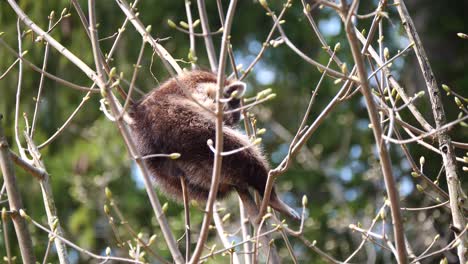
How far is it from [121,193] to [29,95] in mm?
1764

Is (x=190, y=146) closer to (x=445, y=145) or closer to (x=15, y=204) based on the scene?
(x=15, y=204)

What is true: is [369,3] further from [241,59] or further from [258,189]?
[258,189]

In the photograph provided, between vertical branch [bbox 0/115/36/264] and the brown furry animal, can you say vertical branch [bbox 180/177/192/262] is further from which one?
vertical branch [bbox 0/115/36/264]

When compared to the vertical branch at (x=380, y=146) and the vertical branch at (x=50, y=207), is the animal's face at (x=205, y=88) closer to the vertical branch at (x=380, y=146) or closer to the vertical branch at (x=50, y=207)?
the vertical branch at (x=50, y=207)

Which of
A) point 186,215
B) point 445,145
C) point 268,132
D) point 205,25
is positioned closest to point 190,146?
point 186,215

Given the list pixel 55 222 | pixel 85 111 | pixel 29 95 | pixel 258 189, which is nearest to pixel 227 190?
pixel 258 189

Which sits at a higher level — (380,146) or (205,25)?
(205,25)

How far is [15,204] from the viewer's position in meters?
4.02

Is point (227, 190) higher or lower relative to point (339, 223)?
higher

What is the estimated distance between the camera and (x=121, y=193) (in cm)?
1044

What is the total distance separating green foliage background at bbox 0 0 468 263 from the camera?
9562mm

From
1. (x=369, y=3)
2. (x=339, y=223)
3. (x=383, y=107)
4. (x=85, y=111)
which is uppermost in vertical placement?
(x=383, y=107)

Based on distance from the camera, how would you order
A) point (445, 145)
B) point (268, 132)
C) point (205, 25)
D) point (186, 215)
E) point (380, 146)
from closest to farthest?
point (380, 146) → point (205, 25) → point (445, 145) → point (186, 215) → point (268, 132)

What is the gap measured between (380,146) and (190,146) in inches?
72.4
